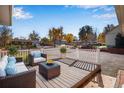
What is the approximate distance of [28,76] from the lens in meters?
2.28

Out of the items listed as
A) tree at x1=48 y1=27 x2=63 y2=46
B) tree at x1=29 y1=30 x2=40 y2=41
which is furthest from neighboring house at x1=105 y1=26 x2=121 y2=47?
tree at x1=29 y1=30 x2=40 y2=41

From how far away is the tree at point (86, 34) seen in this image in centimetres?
1966

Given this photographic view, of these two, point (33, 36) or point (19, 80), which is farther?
point (33, 36)

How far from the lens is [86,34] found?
65.3 ft

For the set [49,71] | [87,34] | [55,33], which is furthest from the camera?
[87,34]

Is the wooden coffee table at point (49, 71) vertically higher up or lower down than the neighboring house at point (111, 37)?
lower down

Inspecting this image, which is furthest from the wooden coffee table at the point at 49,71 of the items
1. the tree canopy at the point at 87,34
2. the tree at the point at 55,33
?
the tree canopy at the point at 87,34

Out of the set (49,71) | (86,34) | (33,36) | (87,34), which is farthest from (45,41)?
(49,71)

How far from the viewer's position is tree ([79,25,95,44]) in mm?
19656

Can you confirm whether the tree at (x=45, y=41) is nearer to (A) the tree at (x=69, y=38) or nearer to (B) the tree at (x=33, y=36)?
(B) the tree at (x=33, y=36)

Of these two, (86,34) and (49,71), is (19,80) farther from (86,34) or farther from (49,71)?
(86,34)

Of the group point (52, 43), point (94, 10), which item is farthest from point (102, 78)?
point (52, 43)

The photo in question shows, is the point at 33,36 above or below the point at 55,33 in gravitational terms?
below
